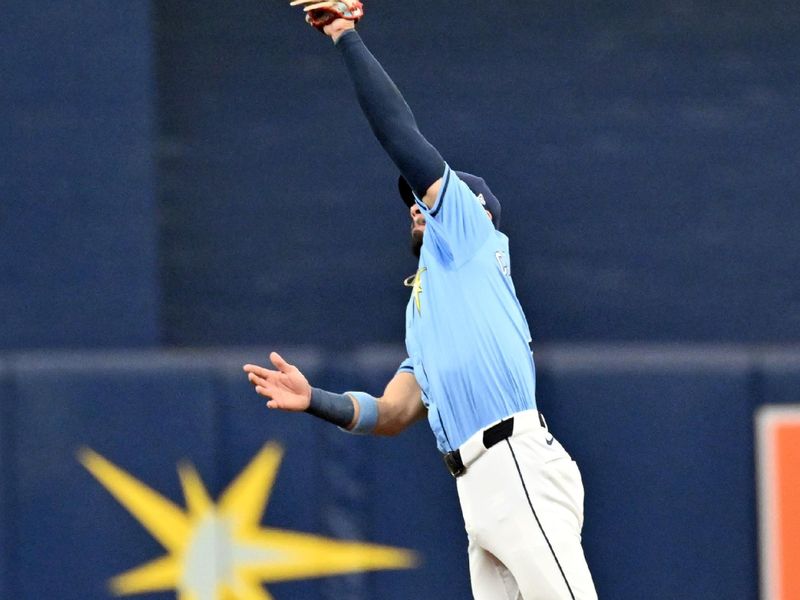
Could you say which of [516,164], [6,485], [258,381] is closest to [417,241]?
[258,381]

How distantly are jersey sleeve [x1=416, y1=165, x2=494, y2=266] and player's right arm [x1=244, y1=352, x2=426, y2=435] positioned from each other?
512mm

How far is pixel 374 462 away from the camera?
5.46 m

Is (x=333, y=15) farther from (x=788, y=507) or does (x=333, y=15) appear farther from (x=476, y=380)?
(x=788, y=507)

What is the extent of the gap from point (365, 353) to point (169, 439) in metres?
0.75

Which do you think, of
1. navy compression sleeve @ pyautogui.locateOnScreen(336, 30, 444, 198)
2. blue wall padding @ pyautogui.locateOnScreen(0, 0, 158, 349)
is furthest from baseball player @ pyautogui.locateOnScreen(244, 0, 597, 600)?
blue wall padding @ pyautogui.locateOnScreen(0, 0, 158, 349)

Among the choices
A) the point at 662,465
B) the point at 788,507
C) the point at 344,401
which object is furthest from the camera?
the point at 662,465

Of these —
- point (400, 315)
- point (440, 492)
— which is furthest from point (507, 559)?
point (400, 315)

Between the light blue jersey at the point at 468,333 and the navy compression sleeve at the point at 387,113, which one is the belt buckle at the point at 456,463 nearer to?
the light blue jersey at the point at 468,333

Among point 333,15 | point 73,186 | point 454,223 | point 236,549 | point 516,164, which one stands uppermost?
point 516,164

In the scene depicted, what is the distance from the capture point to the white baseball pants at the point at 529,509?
4.14m

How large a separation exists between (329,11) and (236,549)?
2.13m

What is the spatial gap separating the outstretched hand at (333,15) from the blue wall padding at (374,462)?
1650 mm

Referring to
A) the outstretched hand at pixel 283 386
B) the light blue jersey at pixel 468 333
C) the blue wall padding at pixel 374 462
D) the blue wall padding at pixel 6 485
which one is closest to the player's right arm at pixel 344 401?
the outstretched hand at pixel 283 386

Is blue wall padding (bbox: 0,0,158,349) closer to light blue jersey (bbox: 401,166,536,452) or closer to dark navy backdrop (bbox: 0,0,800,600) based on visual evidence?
dark navy backdrop (bbox: 0,0,800,600)
